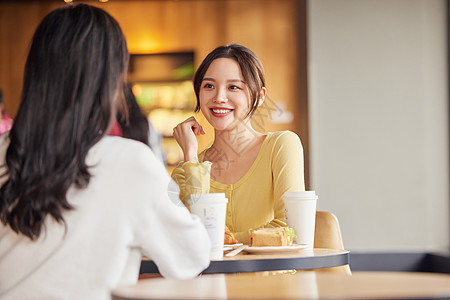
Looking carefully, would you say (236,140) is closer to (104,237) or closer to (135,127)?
(135,127)

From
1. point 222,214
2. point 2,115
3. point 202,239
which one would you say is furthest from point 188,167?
point 2,115

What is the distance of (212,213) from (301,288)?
0.56 m

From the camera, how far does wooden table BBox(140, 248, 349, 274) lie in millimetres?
1400

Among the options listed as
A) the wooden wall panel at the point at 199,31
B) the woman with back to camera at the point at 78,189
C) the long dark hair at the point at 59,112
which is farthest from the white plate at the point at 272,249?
the wooden wall panel at the point at 199,31

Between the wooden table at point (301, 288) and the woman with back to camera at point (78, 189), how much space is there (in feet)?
0.43

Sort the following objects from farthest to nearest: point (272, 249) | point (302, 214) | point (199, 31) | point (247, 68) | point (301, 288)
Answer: point (199, 31), point (247, 68), point (302, 214), point (272, 249), point (301, 288)

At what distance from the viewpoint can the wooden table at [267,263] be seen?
1400 millimetres

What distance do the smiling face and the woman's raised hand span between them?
198 mm

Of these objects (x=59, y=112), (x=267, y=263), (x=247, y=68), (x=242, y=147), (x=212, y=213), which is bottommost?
(x=267, y=263)

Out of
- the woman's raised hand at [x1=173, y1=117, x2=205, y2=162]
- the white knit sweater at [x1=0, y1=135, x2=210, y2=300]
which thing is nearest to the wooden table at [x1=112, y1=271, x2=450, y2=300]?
the white knit sweater at [x1=0, y1=135, x2=210, y2=300]

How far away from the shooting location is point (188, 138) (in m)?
1.87

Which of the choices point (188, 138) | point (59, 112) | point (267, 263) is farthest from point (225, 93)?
point (59, 112)

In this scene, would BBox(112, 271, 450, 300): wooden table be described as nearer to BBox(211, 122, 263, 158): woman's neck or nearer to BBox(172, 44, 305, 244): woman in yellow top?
BBox(172, 44, 305, 244): woman in yellow top

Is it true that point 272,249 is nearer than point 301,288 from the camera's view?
No
